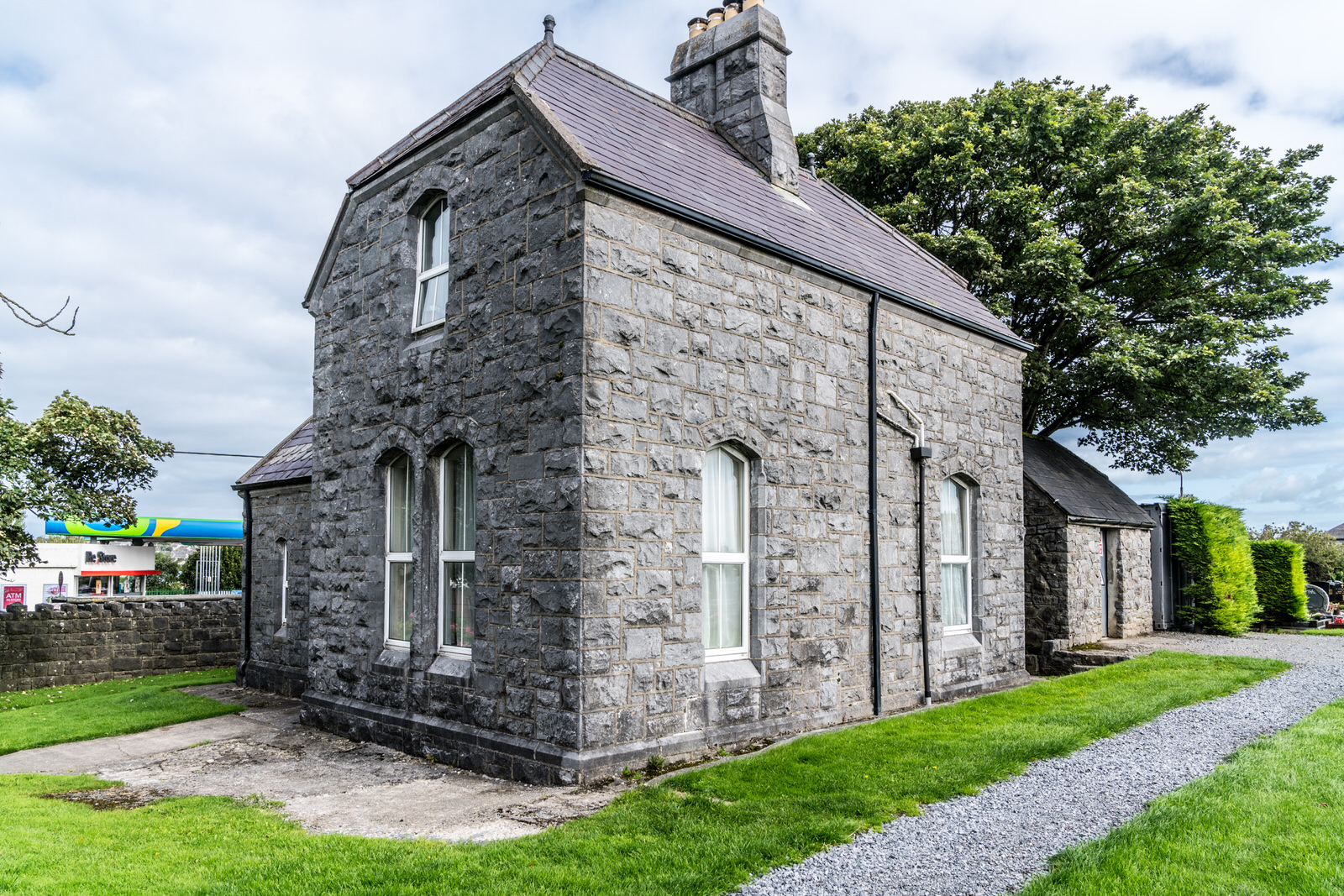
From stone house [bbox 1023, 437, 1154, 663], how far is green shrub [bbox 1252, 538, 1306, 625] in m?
4.49

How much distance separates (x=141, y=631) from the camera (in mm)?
16484

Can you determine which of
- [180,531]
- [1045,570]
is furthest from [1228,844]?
[180,531]

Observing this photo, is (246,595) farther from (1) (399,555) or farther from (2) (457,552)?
(2) (457,552)

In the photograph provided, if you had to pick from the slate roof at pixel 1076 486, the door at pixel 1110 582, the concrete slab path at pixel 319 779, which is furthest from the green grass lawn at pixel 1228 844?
the door at pixel 1110 582

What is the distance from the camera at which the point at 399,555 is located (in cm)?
983

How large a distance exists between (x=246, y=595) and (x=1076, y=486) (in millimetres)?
16632

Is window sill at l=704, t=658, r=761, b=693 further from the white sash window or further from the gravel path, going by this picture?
the white sash window

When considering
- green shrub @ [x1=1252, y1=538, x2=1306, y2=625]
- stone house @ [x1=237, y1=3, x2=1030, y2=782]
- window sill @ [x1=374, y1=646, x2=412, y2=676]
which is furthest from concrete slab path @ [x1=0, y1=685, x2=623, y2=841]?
green shrub @ [x1=1252, y1=538, x2=1306, y2=625]

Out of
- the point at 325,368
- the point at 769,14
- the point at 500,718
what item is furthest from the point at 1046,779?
the point at 769,14

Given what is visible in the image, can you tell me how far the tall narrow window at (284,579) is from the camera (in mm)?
14352

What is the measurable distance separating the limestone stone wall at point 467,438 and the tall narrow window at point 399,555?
0.11m

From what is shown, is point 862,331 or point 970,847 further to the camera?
point 862,331

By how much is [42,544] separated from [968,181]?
37.6 meters

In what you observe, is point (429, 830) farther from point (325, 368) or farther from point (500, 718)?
point (325, 368)
